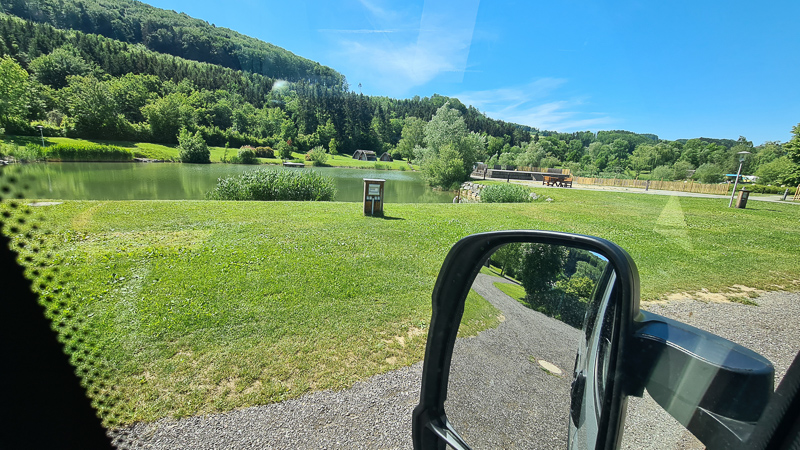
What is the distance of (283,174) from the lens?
14.7 meters

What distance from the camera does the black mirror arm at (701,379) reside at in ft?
1.99

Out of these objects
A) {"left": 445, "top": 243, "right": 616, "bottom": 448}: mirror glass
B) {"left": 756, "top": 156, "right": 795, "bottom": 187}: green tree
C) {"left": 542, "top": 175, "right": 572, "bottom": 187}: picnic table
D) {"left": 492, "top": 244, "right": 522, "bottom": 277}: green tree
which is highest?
{"left": 756, "top": 156, "right": 795, "bottom": 187}: green tree

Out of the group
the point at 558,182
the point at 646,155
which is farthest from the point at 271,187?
the point at 558,182

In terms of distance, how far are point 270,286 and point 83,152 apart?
244 centimetres

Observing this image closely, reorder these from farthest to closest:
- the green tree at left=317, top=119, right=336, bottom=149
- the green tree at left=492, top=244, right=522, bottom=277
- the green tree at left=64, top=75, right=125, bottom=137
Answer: the green tree at left=317, top=119, right=336, bottom=149 < the green tree at left=64, top=75, right=125, bottom=137 < the green tree at left=492, top=244, right=522, bottom=277

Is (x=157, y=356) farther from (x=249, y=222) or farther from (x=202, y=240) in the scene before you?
(x=249, y=222)

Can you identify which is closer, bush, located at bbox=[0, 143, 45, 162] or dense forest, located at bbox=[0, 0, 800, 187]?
bush, located at bbox=[0, 143, 45, 162]

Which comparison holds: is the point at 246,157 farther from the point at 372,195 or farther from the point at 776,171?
the point at 776,171

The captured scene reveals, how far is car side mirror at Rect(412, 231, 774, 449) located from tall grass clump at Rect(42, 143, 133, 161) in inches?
99.0

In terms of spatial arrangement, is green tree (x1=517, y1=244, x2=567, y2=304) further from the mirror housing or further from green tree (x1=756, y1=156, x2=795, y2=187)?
green tree (x1=756, y1=156, x2=795, y2=187)

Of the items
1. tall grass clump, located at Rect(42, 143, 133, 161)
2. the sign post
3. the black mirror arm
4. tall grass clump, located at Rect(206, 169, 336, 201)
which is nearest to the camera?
the black mirror arm

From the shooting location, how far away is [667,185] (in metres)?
12.1

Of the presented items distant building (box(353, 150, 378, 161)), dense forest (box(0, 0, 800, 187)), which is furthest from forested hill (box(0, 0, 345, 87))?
distant building (box(353, 150, 378, 161))

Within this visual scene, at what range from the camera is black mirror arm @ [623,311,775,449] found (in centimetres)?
61
